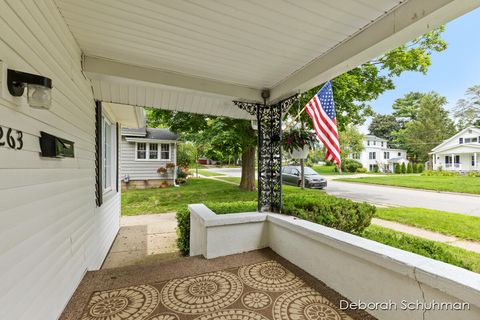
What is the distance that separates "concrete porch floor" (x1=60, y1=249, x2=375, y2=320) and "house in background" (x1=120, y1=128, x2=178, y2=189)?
404 inches

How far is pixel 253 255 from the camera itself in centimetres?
325

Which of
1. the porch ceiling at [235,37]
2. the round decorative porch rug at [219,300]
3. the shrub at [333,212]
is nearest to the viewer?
the porch ceiling at [235,37]

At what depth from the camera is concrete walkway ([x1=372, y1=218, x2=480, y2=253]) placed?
4.14 m

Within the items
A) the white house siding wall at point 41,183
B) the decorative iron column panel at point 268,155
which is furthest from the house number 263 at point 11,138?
the decorative iron column panel at point 268,155

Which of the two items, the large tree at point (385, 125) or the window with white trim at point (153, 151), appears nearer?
the window with white trim at point (153, 151)

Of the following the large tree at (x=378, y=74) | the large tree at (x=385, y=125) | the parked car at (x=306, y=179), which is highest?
the large tree at (x=385, y=125)

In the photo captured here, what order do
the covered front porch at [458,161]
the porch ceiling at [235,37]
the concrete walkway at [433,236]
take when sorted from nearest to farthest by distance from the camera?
the porch ceiling at [235,37], the concrete walkway at [433,236], the covered front porch at [458,161]

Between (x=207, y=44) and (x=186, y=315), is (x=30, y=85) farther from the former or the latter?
(x=186, y=315)

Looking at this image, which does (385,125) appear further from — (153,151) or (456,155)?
(153,151)

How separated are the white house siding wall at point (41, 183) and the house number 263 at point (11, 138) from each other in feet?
0.10

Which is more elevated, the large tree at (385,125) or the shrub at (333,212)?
the large tree at (385,125)

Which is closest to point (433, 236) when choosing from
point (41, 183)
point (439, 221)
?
point (439, 221)

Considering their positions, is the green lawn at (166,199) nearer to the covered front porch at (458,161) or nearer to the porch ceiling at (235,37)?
the porch ceiling at (235,37)

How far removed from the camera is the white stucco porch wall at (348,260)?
4.83ft
